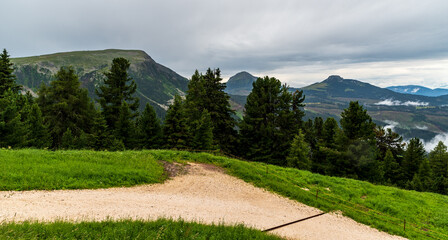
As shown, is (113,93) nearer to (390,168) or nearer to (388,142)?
(390,168)

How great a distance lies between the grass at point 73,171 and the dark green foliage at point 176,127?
1485cm

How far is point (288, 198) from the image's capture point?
15.0 meters

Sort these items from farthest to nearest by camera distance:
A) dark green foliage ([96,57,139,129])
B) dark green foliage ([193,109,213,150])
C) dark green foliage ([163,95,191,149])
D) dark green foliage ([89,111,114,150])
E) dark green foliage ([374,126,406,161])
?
dark green foliage ([374,126,406,161]), dark green foliage ([96,57,139,129]), dark green foliage ([163,95,191,149]), dark green foliage ([193,109,213,150]), dark green foliage ([89,111,114,150])

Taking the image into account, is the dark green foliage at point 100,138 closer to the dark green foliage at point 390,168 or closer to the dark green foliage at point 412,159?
the dark green foliage at point 390,168

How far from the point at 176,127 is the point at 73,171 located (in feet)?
66.9

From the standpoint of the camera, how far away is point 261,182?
17.0 meters

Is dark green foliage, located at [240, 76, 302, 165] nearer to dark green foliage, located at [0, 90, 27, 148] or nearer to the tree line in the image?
the tree line

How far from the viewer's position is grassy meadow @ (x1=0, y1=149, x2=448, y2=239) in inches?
489

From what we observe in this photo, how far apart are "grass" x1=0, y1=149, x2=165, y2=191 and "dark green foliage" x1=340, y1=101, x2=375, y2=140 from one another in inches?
1074

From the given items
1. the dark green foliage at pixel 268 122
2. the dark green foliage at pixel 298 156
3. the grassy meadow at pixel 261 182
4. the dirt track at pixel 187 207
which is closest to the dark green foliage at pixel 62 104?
the grassy meadow at pixel 261 182

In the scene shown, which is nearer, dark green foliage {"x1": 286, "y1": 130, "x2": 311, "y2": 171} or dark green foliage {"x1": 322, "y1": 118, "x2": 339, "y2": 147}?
dark green foliage {"x1": 286, "y1": 130, "x2": 311, "y2": 171}

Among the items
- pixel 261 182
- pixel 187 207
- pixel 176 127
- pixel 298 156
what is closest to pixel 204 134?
pixel 176 127

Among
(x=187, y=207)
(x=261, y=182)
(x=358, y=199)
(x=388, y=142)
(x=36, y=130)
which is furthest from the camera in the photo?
(x=388, y=142)

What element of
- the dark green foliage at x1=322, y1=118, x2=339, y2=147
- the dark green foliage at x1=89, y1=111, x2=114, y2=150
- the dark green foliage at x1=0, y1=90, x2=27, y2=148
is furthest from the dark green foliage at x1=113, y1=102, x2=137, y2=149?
the dark green foliage at x1=322, y1=118, x2=339, y2=147
